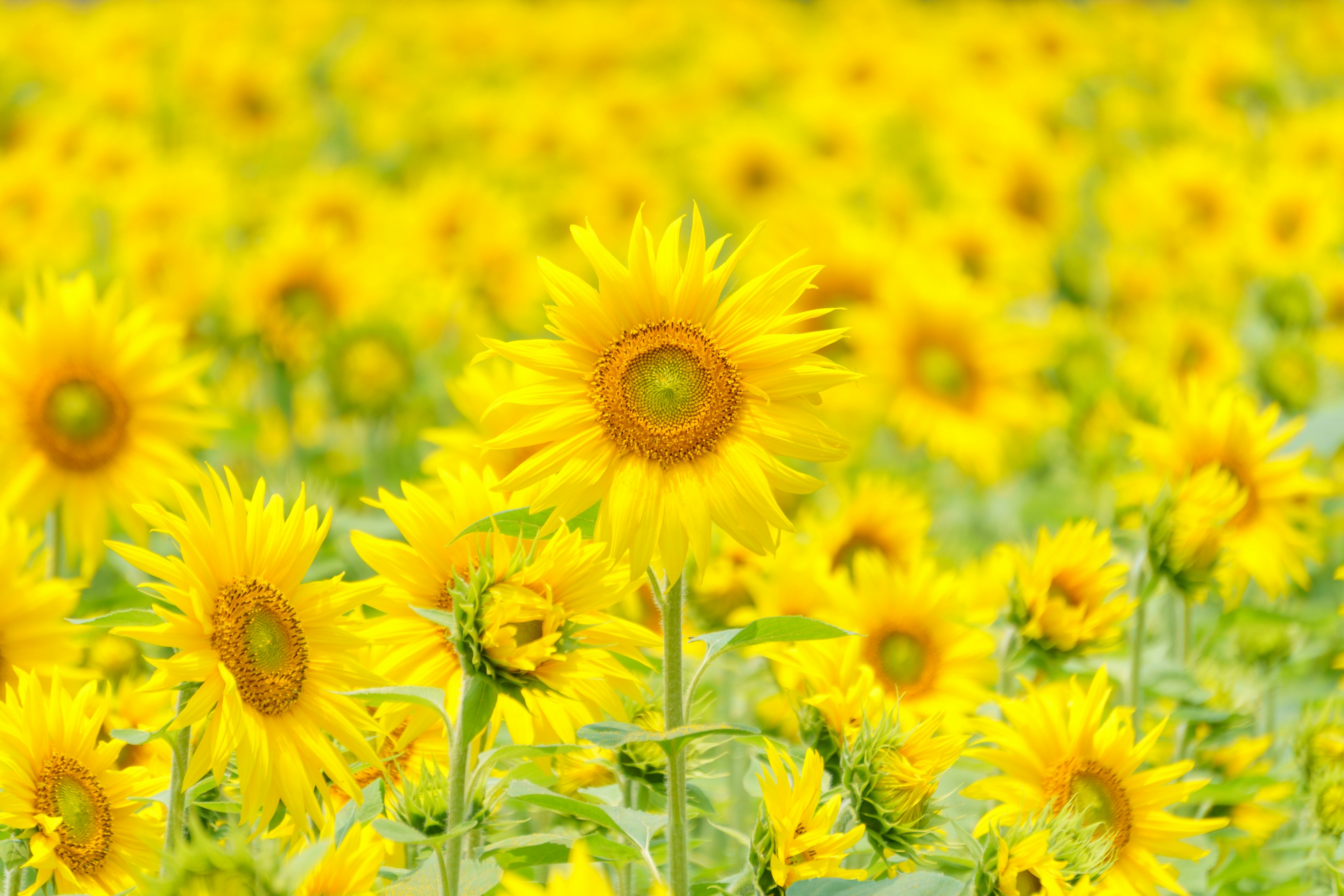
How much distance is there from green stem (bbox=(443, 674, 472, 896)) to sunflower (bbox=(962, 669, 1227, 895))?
63cm

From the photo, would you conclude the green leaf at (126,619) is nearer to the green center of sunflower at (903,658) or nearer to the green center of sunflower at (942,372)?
the green center of sunflower at (903,658)

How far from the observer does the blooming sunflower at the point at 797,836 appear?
135 cm

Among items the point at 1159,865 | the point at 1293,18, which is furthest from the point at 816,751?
the point at 1293,18

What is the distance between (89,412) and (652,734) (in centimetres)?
173

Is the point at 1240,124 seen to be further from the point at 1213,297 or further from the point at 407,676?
the point at 407,676

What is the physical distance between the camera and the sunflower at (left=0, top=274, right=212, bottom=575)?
2486 mm

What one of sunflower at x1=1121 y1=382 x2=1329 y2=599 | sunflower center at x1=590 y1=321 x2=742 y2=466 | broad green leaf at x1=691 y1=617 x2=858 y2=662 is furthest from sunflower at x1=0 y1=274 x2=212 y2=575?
sunflower at x1=1121 y1=382 x2=1329 y2=599

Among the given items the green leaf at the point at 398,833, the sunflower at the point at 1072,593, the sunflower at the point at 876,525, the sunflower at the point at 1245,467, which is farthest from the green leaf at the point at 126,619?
the sunflower at the point at 1245,467

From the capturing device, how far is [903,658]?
6.87 feet

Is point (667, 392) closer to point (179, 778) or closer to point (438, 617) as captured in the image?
point (438, 617)

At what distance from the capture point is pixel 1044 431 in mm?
4348

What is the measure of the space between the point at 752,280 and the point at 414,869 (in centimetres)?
73

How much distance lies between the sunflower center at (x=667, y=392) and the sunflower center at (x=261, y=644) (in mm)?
409

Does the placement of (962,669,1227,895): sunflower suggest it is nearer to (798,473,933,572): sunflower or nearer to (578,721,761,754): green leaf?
→ (578,721,761,754): green leaf
